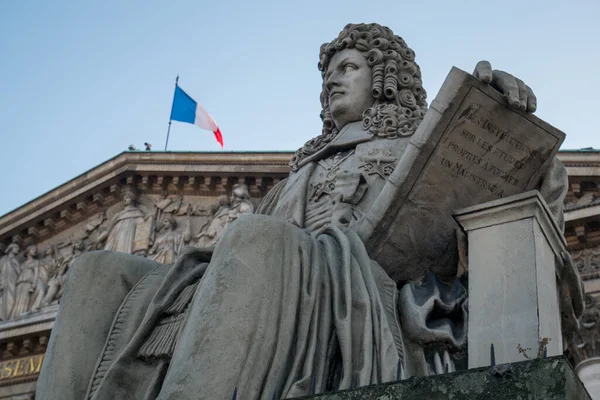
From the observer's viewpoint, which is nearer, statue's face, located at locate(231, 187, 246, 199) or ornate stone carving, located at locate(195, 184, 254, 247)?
ornate stone carving, located at locate(195, 184, 254, 247)

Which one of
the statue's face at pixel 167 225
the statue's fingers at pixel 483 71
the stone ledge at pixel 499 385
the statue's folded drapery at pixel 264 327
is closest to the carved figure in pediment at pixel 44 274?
the statue's face at pixel 167 225

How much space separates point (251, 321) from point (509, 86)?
4.37ft

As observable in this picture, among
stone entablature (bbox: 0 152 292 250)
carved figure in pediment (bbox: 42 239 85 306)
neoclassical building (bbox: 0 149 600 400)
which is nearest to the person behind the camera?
neoclassical building (bbox: 0 149 600 400)

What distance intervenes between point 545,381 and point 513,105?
1.81m

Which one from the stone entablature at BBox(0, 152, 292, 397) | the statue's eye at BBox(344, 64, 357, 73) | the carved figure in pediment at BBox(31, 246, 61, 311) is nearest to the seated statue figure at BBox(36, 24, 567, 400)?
the statue's eye at BBox(344, 64, 357, 73)

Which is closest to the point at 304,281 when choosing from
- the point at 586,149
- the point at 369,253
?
the point at 369,253

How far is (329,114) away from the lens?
611 centimetres

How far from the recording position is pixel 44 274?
70.8 ft

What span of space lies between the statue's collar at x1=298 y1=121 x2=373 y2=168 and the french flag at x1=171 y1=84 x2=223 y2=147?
19.6 meters

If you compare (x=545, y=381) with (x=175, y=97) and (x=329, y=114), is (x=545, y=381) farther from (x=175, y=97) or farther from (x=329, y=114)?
(x=175, y=97)

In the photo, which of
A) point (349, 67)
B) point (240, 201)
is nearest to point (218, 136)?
point (240, 201)

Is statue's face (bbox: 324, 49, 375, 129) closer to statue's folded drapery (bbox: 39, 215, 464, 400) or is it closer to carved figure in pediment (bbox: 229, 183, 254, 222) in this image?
statue's folded drapery (bbox: 39, 215, 464, 400)

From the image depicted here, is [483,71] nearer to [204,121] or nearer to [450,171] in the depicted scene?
[450,171]

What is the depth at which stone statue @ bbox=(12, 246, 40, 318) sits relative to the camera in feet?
69.9
